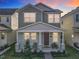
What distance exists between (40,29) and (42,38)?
2106 mm

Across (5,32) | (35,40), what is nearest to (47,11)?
(35,40)

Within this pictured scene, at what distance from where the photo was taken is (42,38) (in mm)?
33250

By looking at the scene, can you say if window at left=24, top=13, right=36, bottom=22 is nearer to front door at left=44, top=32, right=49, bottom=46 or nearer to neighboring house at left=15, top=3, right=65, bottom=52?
neighboring house at left=15, top=3, right=65, bottom=52

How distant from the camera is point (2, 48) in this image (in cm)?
3403

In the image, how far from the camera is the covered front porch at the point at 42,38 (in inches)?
1241

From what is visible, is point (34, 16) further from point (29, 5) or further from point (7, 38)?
point (7, 38)

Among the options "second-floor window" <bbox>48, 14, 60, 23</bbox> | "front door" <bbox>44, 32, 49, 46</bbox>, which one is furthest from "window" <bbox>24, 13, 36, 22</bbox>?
"front door" <bbox>44, 32, 49, 46</bbox>

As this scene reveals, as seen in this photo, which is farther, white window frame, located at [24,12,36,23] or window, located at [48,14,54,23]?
window, located at [48,14,54,23]

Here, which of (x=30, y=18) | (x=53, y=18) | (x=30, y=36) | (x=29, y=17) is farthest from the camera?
(x=53, y=18)

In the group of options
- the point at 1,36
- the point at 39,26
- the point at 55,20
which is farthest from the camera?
the point at 1,36

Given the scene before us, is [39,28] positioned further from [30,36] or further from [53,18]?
[53,18]

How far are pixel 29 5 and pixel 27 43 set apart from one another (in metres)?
5.82

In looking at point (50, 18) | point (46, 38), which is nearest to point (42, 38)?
point (46, 38)

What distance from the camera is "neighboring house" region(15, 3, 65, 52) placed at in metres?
31.7
